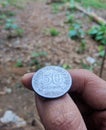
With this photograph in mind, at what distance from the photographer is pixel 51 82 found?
3.98 feet

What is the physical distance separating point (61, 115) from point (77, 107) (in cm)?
23

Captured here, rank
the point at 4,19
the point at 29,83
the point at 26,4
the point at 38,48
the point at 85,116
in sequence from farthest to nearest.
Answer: the point at 26,4 → the point at 4,19 → the point at 38,48 → the point at 85,116 → the point at 29,83

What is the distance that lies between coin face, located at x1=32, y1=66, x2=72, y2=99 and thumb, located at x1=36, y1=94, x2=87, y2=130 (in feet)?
0.09

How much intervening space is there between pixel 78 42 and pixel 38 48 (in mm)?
641

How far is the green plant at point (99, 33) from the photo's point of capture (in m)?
4.96

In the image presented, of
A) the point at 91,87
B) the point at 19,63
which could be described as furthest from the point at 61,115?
the point at 19,63

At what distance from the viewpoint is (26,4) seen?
6809 millimetres

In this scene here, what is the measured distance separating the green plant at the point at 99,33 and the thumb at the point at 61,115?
3770 millimetres

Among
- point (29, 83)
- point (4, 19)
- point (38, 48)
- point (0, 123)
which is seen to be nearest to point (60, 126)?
point (29, 83)

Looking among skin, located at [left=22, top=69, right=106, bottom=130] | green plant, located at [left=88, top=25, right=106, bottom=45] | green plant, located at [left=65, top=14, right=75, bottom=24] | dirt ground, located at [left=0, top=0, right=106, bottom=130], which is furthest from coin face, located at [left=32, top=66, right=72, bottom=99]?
green plant, located at [left=65, top=14, right=75, bottom=24]

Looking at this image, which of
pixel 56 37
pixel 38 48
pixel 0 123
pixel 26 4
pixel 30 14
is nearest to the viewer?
pixel 0 123

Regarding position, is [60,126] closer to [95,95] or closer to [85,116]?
[95,95]

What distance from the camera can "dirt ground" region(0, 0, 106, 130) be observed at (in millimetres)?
3457

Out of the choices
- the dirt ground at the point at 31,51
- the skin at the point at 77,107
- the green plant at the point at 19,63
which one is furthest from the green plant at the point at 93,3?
the skin at the point at 77,107
